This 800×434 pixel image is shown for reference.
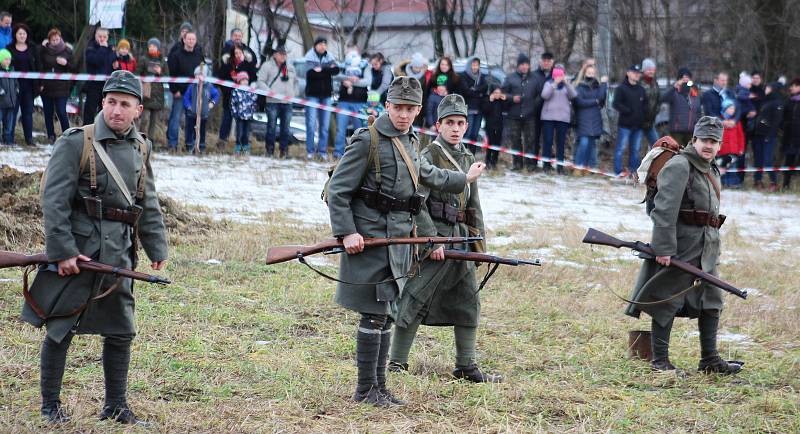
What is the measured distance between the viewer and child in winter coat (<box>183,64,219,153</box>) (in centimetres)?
1697

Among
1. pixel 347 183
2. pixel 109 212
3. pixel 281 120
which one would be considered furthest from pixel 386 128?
pixel 281 120

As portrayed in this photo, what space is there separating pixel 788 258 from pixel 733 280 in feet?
5.79

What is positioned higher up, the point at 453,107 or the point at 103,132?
the point at 453,107

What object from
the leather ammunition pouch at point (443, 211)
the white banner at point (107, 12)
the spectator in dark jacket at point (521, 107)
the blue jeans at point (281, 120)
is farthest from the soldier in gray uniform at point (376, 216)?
the white banner at point (107, 12)

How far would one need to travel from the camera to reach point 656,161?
735 centimetres

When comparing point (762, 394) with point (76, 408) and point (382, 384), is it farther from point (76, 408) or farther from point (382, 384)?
point (76, 408)

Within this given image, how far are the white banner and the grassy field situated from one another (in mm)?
8910

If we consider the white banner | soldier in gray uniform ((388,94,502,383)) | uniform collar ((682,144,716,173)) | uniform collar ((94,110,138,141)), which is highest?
the white banner

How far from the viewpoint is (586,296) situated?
957cm

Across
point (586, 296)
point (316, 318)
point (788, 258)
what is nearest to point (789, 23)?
point (788, 258)

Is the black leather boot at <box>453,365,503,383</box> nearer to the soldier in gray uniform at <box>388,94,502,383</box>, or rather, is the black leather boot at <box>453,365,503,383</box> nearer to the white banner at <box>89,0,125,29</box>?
the soldier in gray uniform at <box>388,94,502,383</box>

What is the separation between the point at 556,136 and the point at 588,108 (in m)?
0.73

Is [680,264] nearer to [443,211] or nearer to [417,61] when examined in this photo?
[443,211]

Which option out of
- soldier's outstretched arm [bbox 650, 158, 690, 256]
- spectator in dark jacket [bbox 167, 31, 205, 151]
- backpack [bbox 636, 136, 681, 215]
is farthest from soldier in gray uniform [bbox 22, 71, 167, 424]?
spectator in dark jacket [bbox 167, 31, 205, 151]
